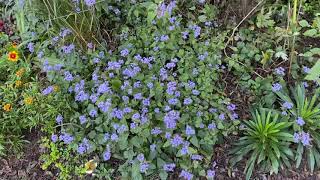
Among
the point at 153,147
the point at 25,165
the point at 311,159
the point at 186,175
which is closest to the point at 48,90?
the point at 25,165

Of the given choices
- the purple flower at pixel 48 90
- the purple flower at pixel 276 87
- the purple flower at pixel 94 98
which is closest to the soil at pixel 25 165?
the purple flower at pixel 48 90

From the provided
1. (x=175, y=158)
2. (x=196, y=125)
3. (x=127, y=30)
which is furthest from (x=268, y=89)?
(x=127, y=30)

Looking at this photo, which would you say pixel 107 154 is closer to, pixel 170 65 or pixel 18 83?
pixel 170 65

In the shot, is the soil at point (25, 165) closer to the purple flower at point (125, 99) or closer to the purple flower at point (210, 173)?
the purple flower at point (125, 99)

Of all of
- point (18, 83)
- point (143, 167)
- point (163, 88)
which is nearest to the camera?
point (143, 167)

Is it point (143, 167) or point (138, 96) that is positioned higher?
point (138, 96)

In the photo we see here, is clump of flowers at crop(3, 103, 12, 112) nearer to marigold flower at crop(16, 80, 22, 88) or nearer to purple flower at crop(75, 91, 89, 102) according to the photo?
marigold flower at crop(16, 80, 22, 88)

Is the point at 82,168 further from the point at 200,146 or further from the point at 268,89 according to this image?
the point at 268,89

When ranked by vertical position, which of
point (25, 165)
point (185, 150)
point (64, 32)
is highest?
point (64, 32)
